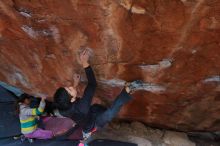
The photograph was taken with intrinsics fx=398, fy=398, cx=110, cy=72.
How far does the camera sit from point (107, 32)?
9.62ft

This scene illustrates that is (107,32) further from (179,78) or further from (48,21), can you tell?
(179,78)

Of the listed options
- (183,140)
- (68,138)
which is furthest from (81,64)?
(183,140)

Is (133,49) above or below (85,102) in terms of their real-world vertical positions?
above

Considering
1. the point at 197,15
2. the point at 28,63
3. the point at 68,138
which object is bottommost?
the point at 68,138

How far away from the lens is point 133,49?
3.05m

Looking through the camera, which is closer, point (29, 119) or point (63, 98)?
point (63, 98)

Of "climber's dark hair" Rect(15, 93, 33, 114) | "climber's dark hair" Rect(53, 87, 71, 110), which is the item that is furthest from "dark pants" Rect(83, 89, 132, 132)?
"climber's dark hair" Rect(15, 93, 33, 114)

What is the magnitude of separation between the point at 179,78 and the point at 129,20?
780 mm

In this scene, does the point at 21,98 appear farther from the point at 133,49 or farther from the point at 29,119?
the point at 133,49

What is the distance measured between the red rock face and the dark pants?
0.13 m

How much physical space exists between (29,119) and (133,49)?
1506 mm

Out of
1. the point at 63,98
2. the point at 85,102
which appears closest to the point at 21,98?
the point at 63,98

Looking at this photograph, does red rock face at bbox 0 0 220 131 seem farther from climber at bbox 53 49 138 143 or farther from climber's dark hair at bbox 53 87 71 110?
climber's dark hair at bbox 53 87 71 110

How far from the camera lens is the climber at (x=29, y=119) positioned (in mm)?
3867
